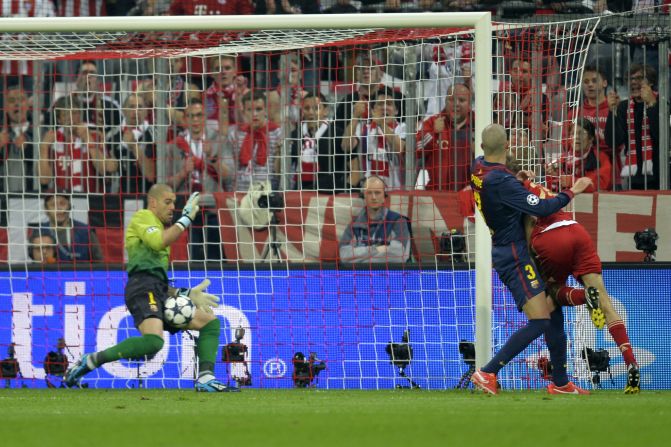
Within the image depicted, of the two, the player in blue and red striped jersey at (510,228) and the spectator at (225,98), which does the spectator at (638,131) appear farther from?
the spectator at (225,98)

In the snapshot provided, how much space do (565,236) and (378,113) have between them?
10.0 ft

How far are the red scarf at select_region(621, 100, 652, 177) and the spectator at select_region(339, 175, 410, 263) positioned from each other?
99.6 inches

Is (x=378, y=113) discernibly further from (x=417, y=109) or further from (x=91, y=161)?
(x=91, y=161)

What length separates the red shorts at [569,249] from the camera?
9.10 metres

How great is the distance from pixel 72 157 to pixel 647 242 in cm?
592


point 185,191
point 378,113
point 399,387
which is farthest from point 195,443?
point 185,191

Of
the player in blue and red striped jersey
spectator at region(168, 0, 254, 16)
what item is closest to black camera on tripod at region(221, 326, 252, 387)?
the player in blue and red striped jersey

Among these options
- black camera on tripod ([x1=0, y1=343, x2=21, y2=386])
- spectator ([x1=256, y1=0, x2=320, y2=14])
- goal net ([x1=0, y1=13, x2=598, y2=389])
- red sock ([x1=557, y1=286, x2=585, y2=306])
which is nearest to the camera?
red sock ([x1=557, y1=286, x2=585, y2=306])

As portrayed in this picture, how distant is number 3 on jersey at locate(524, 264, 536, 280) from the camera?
28.9 ft

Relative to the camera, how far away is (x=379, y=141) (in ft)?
38.7

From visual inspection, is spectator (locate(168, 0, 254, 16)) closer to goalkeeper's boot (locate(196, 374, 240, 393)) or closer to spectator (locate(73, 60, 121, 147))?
spectator (locate(73, 60, 121, 147))

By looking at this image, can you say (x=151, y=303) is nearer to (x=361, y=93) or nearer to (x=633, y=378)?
(x=361, y=93)

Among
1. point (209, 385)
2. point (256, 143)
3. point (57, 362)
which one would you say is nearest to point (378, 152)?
point (256, 143)

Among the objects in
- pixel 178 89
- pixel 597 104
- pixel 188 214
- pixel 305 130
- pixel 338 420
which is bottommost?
pixel 338 420
